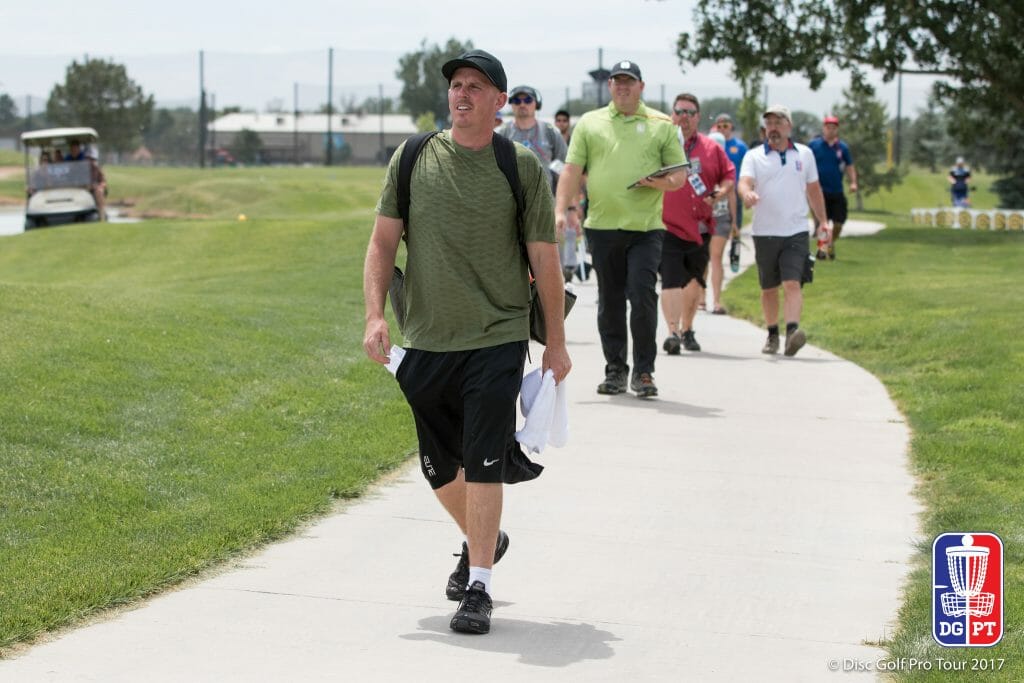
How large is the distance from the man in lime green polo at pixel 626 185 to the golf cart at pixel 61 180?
25.4 meters

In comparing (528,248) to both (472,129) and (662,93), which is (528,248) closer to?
(472,129)

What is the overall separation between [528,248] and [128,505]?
7.66ft

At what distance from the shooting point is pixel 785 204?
12016 millimetres

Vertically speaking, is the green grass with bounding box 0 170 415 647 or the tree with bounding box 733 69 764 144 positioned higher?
the tree with bounding box 733 69 764 144

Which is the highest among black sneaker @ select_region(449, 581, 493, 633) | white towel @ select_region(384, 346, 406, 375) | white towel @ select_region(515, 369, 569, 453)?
white towel @ select_region(384, 346, 406, 375)

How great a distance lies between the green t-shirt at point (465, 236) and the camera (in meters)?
5.24

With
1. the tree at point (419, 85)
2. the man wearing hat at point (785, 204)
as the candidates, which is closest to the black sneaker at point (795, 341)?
the man wearing hat at point (785, 204)

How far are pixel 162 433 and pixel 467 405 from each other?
3115 mm

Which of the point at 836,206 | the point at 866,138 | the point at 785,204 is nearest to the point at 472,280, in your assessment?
the point at 785,204

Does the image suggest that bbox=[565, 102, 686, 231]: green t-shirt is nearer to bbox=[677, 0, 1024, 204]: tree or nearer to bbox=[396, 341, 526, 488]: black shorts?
bbox=[396, 341, 526, 488]: black shorts

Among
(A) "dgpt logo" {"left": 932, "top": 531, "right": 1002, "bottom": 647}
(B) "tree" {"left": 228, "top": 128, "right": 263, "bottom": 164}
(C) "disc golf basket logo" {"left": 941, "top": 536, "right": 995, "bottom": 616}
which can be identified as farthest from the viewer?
(B) "tree" {"left": 228, "top": 128, "right": 263, "bottom": 164}

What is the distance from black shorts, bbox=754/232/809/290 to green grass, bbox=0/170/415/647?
3346 millimetres

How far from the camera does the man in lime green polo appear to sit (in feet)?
31.4

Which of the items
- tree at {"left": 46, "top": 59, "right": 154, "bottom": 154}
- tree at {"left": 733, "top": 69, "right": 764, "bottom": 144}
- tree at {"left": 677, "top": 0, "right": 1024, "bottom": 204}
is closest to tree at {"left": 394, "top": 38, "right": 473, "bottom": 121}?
tree at {"left": 46, "top": 59, "right": 154, "bottom": 154}
